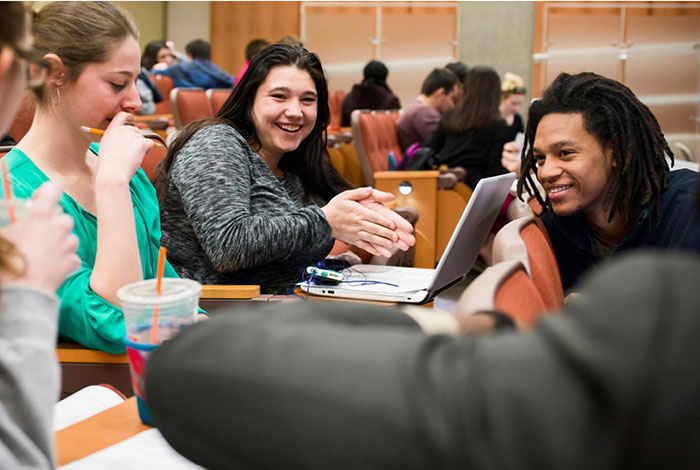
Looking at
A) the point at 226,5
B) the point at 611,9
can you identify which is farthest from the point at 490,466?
the point at 226,5

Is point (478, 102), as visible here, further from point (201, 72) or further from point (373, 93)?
point (201, 72)

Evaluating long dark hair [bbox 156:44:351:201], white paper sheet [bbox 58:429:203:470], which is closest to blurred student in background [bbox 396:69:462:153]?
long dark hair [bbox 156:44:351:201]

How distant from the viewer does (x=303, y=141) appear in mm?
2350

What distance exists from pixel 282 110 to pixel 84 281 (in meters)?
0.97

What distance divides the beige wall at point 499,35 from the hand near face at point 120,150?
24.9ft

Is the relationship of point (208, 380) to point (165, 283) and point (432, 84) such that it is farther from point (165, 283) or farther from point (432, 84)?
point (432, 84)

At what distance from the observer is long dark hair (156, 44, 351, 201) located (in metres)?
2.10

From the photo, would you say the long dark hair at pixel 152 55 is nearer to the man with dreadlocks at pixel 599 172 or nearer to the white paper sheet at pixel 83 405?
the man with dreadlocks at pixel 599 172

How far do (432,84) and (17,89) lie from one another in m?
5.67

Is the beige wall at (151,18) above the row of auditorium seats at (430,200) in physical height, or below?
above

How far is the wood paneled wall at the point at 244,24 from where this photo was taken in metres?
11.2

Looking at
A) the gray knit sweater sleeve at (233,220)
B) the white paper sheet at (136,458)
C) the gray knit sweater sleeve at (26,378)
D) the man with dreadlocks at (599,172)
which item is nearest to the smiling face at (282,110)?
the gray knit sweater sleeve at (233,220)

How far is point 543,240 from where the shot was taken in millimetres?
1430

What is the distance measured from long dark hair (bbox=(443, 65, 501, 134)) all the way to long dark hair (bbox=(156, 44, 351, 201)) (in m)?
2.71
